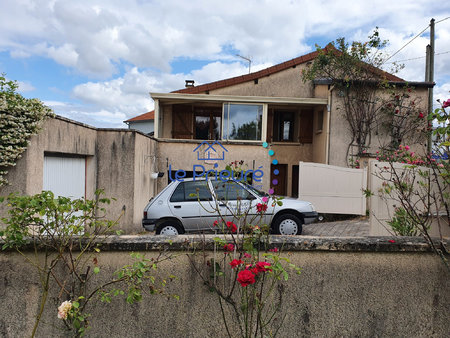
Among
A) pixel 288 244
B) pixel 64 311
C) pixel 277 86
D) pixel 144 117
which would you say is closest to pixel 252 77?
pixel 277 86

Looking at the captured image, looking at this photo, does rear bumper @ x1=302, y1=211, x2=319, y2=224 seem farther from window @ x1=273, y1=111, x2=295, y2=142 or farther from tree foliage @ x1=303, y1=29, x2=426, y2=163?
window @ x1=273, y1=111, x2=295, y2=142

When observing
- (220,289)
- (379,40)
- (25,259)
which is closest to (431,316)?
(220,289)

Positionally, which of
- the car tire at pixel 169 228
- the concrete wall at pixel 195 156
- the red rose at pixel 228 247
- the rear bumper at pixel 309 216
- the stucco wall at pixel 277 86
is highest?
the stucco wall at pixel 277 86

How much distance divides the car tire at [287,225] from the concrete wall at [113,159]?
3.96 meters

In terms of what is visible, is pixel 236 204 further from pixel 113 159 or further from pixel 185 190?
pixel 113 159

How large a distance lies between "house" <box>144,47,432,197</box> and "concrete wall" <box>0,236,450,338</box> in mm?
10510

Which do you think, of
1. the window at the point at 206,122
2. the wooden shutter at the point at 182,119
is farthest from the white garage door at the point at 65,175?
the window at the point at 206,122

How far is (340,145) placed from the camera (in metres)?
14.0

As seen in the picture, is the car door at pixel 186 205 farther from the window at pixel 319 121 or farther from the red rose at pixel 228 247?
the window at pixel 319 121

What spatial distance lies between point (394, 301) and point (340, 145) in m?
12.2

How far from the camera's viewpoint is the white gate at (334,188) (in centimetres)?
1188

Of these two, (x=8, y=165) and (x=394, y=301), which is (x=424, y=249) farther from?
(x=8, y=165)

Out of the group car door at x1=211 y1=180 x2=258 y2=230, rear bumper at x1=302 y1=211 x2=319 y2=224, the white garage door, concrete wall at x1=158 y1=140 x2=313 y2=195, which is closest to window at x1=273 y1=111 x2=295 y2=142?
concrete wall at x1=158 y1=140 x2=313 y2=195

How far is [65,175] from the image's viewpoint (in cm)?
770
